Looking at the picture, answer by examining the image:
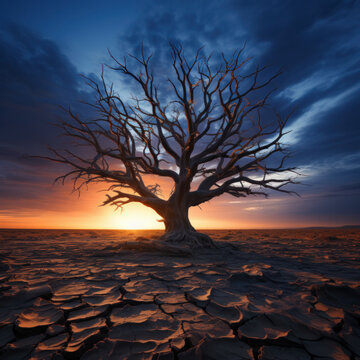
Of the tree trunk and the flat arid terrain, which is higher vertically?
the tree trunk

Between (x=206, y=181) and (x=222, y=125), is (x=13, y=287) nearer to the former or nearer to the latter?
(x=206, y=181)

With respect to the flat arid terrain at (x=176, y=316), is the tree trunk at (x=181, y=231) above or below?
above

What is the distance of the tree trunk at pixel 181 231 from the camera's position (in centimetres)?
671

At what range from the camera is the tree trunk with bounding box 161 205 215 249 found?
671cm

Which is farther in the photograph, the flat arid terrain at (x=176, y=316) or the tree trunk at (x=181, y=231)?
the tree trunk at (x=181, y=231)

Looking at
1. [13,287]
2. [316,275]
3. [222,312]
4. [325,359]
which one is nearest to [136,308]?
[222,312]

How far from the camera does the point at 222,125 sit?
25.5ft

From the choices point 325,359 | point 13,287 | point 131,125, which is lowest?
point 325,359

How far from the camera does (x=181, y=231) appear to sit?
7.21 m

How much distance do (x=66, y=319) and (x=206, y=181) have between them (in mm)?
6954

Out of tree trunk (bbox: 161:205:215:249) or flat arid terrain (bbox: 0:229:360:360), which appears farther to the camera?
tree trunk (bbox: 161:205:215:249)

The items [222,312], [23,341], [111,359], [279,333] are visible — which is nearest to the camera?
[111,359]

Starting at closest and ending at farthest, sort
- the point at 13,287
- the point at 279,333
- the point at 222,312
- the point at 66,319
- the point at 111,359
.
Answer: the point at 111,359, the point at 279,333, the point at 66,319, the point at 222,312, the point at 13,287

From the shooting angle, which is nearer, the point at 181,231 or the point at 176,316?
the point at 176,316
